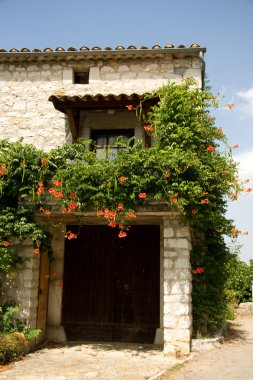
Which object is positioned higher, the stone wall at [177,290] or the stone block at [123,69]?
the stone block at [123,69]

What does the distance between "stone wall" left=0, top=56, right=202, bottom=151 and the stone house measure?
3cm

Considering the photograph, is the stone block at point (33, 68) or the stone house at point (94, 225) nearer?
the stone house at point (94, 225)

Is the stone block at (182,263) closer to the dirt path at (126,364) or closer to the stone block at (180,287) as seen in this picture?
the stone block at (180,287)

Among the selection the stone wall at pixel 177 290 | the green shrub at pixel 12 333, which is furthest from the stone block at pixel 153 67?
the green shrub at pixel 12 333

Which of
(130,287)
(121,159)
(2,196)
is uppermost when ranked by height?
(121,159)

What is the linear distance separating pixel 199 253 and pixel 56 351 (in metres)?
3.47

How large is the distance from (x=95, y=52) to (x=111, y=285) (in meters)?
5.69

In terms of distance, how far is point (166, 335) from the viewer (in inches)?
274

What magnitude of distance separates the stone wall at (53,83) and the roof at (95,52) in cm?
17

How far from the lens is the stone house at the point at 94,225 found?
8.12 meters

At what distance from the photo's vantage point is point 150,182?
7008 mm

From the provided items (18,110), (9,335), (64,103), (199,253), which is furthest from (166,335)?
(18,110)

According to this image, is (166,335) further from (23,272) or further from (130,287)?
(23,272)

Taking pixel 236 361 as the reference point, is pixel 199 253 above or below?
above
